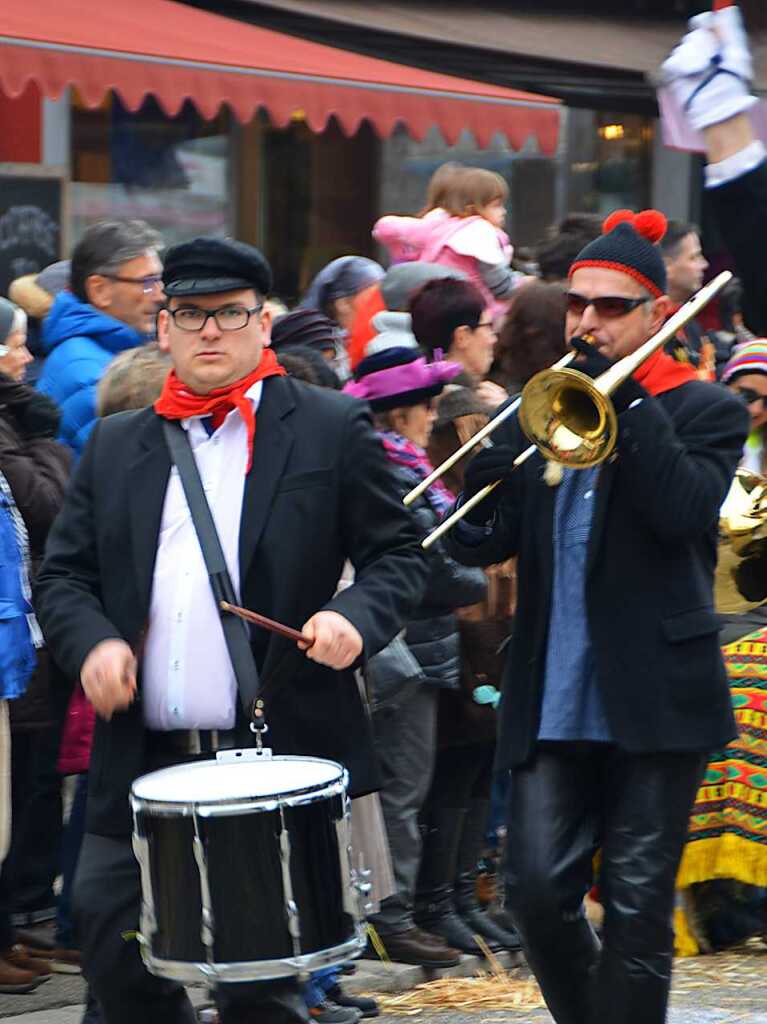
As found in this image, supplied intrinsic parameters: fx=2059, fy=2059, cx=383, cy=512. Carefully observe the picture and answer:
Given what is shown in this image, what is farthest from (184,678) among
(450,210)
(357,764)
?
(450,210)

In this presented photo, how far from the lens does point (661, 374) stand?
4.64m

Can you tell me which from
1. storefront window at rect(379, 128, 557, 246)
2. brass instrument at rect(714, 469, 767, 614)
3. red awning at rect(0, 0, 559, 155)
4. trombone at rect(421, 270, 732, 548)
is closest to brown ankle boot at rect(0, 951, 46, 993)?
trombone at rect(421, 270, 732, 548)

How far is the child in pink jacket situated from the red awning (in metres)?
1.43

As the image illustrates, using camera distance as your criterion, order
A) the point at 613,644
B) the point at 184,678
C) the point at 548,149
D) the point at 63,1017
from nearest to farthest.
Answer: the point at 184,678 → the point at 613,644 → the point at 63,1017 → the point at 548,149

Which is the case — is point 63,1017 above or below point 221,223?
below

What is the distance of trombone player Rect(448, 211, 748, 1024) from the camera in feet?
14.5

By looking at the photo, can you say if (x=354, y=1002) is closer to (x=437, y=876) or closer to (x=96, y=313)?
(x=437, y=876)

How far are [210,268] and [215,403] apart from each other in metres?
0.29

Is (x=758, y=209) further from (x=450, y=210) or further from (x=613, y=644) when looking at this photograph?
(x=450, y=210)

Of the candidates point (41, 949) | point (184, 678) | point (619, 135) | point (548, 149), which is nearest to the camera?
point (184, 678)

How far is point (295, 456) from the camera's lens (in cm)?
434

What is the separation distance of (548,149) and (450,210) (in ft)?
8.55

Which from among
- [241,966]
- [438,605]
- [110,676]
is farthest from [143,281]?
[241,966]

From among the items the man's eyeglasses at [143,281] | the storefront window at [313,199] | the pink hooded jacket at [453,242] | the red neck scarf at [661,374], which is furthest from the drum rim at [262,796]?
the storefront window at [313,199]
